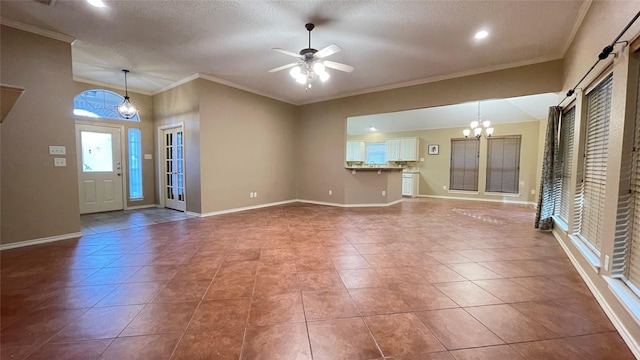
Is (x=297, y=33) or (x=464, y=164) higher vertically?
(x=297, y=33)

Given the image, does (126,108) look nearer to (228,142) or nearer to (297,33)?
(228,142)

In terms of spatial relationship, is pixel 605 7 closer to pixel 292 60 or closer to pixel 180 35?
pixel 292 60

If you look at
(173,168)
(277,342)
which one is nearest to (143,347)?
(277,342)

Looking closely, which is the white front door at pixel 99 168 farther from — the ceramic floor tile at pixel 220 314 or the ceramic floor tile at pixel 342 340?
the ceramic floor tile at pixel 342 340

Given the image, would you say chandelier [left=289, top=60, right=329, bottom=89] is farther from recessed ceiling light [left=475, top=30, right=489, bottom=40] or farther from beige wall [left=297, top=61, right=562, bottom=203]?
beige wall [left=297, top=61, right=562, bottom=203]

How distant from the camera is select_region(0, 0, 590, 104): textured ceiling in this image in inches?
109

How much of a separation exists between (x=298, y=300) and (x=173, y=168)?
506cm

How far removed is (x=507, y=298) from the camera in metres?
2.05

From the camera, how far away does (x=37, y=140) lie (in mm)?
3318

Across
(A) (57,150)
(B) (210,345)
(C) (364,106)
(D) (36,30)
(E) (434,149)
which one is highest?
(D) (36,30)

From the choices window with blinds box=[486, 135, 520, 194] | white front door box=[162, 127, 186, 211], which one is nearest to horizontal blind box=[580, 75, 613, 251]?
window with blinds box=[486, 135, 520, 194]

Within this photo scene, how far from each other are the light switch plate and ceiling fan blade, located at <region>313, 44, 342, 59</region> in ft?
12.0

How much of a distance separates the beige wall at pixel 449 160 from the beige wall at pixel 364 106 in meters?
0.10

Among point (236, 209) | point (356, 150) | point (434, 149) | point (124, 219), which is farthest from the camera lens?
point (356, 150)
